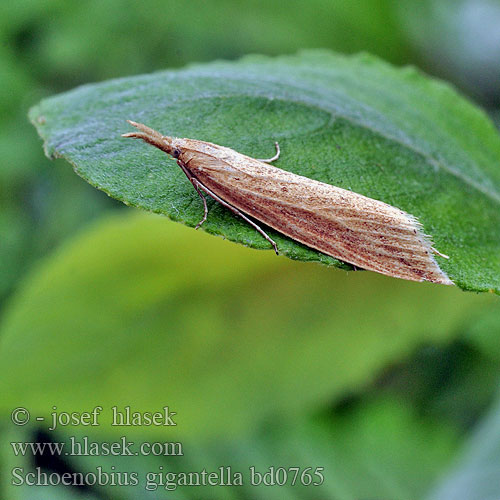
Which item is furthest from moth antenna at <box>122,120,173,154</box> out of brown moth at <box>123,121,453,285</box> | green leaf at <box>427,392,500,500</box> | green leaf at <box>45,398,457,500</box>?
green leaf at <box>45,398,457,500</box>

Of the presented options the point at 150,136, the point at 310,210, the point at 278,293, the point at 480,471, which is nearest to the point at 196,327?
the point at 278,293

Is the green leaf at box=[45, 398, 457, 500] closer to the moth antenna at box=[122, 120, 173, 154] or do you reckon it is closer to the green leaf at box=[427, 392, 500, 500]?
the green leaf at box=[427, 392, 500, 500]

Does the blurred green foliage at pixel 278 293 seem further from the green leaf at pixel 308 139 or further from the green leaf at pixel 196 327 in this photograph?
the green leaf at pixel 308 139

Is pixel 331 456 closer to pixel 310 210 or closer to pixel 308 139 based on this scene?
pixel 310 210

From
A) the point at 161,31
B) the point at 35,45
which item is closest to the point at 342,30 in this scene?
the point at 161,31

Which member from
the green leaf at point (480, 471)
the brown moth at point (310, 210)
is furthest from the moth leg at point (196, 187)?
the green leaf at point (480, 471)

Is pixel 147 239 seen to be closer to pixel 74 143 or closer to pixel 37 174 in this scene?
pixel 74 143
